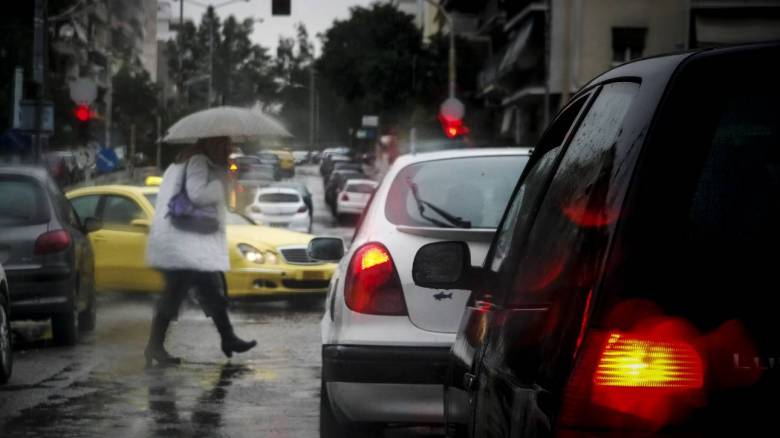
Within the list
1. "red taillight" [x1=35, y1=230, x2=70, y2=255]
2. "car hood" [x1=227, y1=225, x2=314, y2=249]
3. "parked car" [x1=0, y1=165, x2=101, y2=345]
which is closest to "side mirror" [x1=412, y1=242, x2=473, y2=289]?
"parked car" [x1=0, y1=165, x2=101, y2=345]

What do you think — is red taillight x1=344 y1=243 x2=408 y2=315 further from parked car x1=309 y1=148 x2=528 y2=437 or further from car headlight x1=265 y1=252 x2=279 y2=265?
car headlight x1=265 y1=252 x2=279 y2=265

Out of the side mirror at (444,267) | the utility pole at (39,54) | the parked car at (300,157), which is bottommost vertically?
the parked car at (300,157)

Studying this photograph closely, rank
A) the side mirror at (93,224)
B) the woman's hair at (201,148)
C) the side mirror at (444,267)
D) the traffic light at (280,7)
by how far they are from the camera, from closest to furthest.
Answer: the side mirror at (444,267)
the woman's hair at (201,148)
the side mirror at (93,224)
the traffic light at (280,7)

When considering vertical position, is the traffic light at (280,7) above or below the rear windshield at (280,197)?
above

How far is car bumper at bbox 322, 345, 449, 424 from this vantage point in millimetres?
6797

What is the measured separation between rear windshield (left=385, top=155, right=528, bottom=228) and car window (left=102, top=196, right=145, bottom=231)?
A: 11.1 m

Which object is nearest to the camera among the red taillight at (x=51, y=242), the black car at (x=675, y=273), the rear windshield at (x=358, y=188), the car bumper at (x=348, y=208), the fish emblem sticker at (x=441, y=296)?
the black car at (x=675, y=273)

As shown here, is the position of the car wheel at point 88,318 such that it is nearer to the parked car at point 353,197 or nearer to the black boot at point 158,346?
the black boot at point 158,346

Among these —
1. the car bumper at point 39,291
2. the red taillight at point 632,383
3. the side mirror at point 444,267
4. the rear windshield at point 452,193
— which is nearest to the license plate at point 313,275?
the car bumper at point 39,291

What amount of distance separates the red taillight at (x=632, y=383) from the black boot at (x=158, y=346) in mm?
9445

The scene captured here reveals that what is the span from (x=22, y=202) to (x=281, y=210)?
2617 cm

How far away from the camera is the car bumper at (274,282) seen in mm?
17641

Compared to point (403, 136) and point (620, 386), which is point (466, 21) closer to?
point (403, 136)

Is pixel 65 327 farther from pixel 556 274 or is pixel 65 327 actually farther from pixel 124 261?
pixel 556 274
